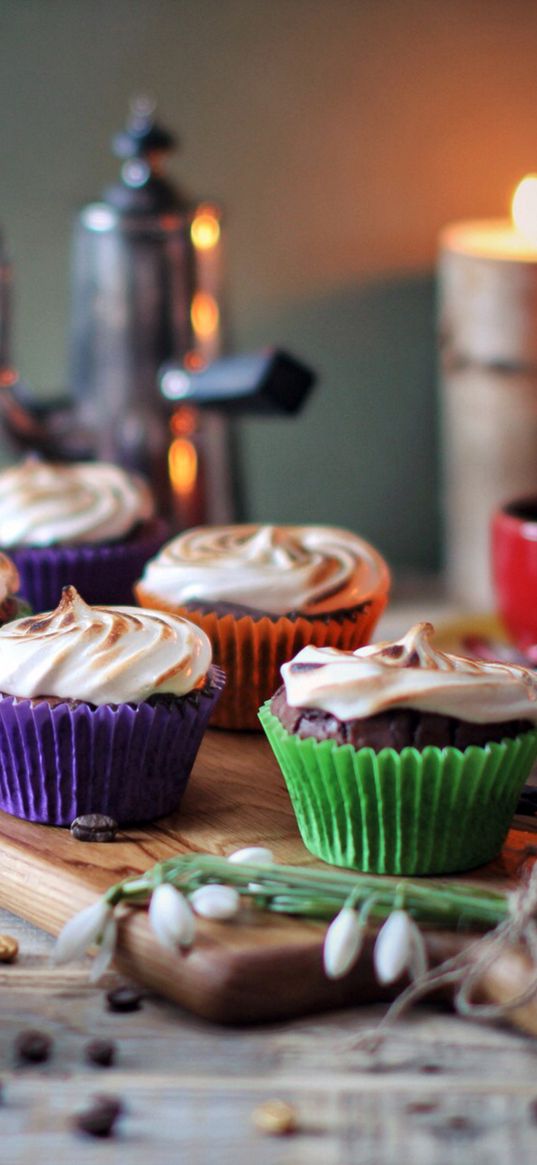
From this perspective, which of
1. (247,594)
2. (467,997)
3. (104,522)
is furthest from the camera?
(104,522)

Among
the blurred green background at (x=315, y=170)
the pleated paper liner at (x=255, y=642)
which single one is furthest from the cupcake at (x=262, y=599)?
the blurred green background at (x=315, y=170)

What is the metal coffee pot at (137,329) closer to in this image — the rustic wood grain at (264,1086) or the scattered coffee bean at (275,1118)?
the rustic wood grain at (264,1086)

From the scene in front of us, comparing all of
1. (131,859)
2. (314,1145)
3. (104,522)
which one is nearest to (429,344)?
(104,522)

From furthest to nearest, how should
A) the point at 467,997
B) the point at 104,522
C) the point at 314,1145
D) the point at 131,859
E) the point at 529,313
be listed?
the point at 529,313 < the point at 104,522 < the point at 131,859 < the point at 467,997 < the point at 314,1145

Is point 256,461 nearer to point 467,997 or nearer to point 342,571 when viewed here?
point 342,571

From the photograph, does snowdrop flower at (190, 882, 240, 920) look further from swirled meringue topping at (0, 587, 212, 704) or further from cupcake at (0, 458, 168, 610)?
cupcake at (0, 458, 168, 610)

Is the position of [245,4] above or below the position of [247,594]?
above
